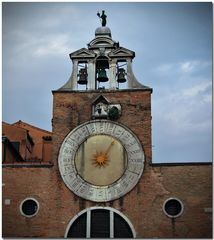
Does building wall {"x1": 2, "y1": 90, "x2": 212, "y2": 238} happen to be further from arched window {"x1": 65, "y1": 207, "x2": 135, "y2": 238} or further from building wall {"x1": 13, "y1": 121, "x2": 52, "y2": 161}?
building wall {"x1": 13, "y1": 121, "x2": 52, "y2": 161}

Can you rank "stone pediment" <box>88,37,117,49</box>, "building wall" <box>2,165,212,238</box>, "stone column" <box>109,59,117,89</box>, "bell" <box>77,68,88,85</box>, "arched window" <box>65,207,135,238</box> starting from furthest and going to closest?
"stone pediment" <box>88,37,117,49</box>
"bell" <box>77,68,88,85</box>
"stone column" <box>109,59,117,89</box>
"arched window" <box>65,207,135,238</box>
"building wall" <box>2,165,212,238</box>

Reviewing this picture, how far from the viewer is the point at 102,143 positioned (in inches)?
623

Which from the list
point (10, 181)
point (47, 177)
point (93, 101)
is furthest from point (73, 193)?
point (93, 101)

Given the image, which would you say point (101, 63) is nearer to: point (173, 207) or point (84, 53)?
point (84, 53)

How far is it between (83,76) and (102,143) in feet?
8.55

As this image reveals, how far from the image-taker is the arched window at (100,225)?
1485cm

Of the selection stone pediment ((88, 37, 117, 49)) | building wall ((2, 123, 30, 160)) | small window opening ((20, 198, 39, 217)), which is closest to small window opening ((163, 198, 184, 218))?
small window opening ((20, 198, 39, 217))

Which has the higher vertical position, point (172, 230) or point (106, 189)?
point (106, 189)

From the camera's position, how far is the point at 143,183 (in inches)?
602

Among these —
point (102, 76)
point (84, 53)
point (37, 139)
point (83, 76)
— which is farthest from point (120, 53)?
point (37, 139)

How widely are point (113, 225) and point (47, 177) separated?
263 centimetres

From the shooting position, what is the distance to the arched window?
14.9m

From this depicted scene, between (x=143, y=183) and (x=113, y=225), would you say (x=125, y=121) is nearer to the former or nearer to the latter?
(x=143, y=183)

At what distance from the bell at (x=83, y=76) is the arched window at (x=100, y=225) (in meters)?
4.45
